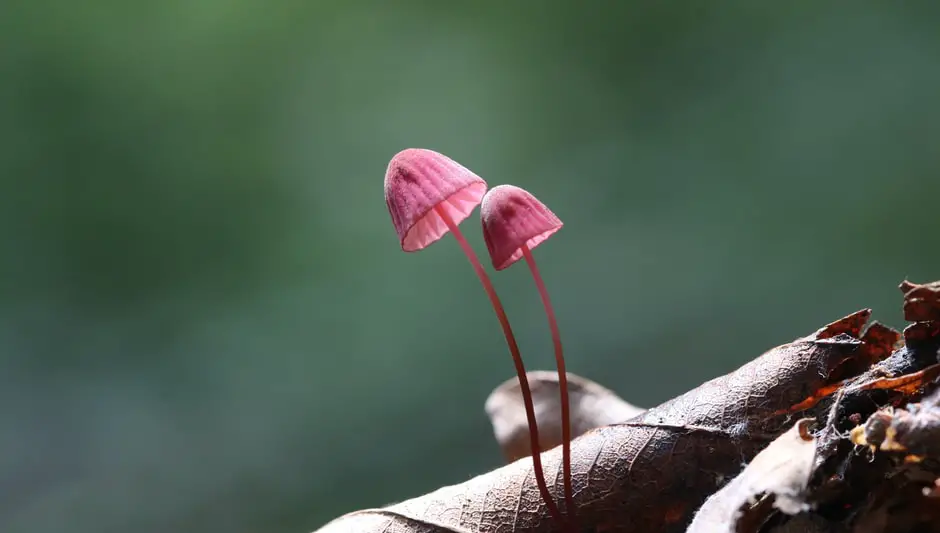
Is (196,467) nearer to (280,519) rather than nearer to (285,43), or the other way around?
(280,519)

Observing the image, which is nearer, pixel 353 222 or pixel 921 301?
pixel 921 301

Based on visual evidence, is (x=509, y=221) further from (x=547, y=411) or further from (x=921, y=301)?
(x=547, y=411)

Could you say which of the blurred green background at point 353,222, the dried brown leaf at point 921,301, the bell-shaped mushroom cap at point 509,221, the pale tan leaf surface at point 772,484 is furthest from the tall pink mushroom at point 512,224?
the blurred green background at point 353,222

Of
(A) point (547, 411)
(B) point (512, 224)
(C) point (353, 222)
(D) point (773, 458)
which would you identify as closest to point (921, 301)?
(D) point (773, 458)

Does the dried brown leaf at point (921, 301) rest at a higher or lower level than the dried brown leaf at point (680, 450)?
higher

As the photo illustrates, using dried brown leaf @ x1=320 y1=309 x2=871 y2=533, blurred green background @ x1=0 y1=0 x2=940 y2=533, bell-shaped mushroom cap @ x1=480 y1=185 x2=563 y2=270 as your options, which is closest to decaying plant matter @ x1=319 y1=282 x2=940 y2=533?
dried brown leaf @ x1=320 y1=309 x2=871 y2=533

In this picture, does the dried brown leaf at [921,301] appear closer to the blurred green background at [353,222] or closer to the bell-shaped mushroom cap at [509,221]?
the bell-shaped mushroom cap at [509,221]
